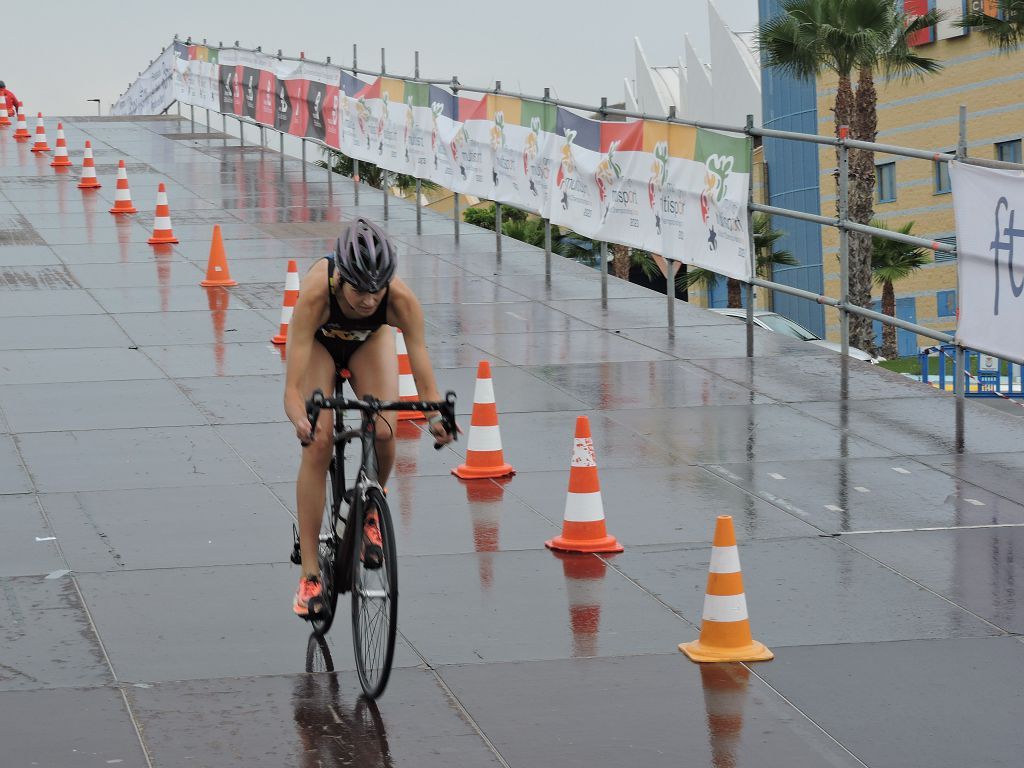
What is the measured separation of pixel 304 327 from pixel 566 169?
10.7 m

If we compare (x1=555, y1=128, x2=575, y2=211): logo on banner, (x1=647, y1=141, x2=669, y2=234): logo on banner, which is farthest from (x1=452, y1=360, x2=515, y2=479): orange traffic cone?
(x1=555, y1=128, x2=575, y2=211): logo on banner

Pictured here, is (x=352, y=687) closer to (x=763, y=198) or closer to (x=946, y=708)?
(x=946, y=708)

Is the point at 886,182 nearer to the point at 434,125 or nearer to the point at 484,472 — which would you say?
the point at 434,125

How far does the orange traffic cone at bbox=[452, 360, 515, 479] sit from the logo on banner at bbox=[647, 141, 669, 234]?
17.6ft

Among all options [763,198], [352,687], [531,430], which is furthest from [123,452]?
[763,198]

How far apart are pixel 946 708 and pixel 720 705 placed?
83cm

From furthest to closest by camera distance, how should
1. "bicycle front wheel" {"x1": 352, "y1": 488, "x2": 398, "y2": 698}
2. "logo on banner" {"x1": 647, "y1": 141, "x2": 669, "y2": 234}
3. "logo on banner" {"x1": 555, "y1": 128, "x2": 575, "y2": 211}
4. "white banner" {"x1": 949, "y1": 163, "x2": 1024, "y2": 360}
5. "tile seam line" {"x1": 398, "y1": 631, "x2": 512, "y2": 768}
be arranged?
"logo on banner" {"x1": 555, "y1": 128, "x2": 575, "y2": 211}
"logo on banner" {"x1": 647, "y1": 141, "x2": 669, "y2": 234}
"white banner" {"x1": 949, "y1": 163, "x2": 1024, "y2": 360}
"bicycle front wheel" {"x1": 352, "y1": 488, "x2": 398, "y2": 698}
"tile seam line" {"x1": 398, "y1": 631, "x2": 512, "y2": 768}

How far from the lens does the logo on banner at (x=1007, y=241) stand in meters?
9.91

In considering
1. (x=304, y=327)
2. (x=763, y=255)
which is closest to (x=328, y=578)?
(x=304, y=327)

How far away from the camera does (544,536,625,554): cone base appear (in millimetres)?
8164

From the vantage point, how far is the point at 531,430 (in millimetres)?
11133

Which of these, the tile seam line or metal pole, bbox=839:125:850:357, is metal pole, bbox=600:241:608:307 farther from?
the tile seam line

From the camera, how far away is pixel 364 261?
5.96m

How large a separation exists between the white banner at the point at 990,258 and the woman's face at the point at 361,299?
5021 mm
